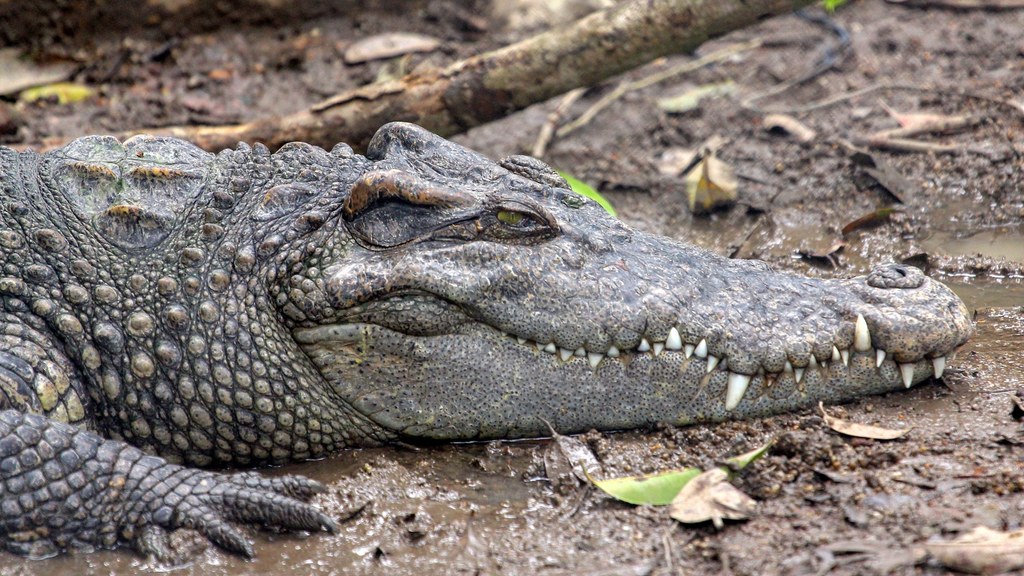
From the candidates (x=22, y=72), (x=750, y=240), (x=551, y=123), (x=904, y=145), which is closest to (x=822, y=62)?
(x=904, y=145)

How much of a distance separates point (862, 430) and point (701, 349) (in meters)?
→ 0.61

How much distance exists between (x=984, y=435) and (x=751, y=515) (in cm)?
94

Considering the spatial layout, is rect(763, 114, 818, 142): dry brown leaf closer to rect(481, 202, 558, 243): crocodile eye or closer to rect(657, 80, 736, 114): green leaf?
rect(657, 80, 736, 114): green leaf

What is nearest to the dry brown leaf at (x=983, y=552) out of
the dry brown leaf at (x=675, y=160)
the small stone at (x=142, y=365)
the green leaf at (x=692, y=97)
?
the small stone at (x=142, y=365)

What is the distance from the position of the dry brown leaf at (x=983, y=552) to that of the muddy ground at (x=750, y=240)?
0.29 ft

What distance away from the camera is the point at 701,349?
3471 mm

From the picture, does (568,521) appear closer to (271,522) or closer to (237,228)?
(271,522)

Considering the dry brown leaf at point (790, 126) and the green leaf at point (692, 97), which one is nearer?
the dry brown leaf at point (790, 126)

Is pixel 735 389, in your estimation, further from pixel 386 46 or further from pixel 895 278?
pixel 386 46

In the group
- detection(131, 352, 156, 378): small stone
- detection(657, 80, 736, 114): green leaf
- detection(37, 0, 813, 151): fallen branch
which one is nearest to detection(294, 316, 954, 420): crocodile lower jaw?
detection(131, 352, 156, 378): small stone

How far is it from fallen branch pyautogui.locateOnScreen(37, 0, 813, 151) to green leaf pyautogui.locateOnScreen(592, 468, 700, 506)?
120 inches

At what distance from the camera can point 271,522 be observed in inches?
126

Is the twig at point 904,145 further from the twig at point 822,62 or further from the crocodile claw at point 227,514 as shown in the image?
the crocodile claw at point 227,514

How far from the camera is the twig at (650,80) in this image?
23.4 feet
